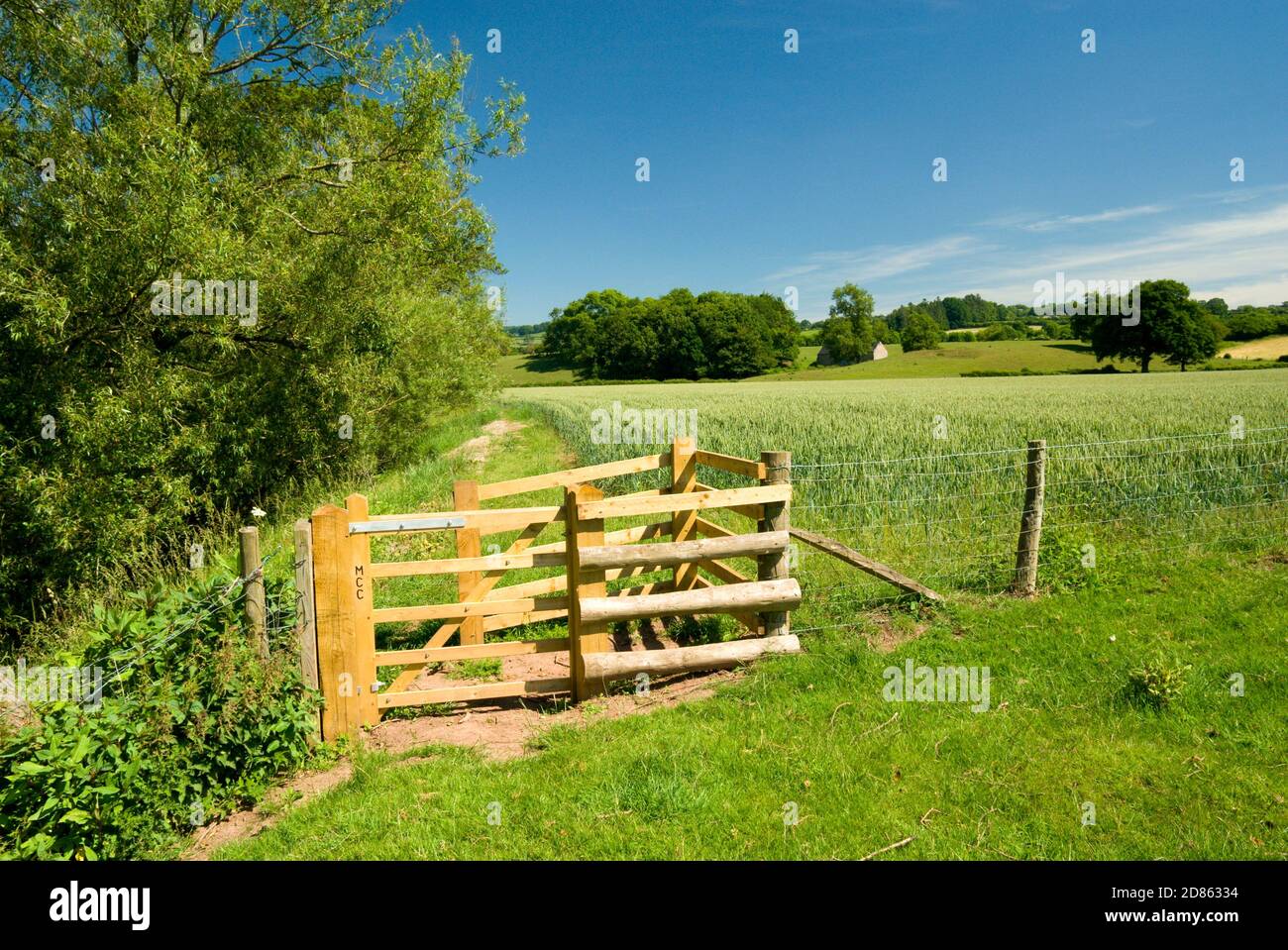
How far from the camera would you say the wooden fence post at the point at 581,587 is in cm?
600

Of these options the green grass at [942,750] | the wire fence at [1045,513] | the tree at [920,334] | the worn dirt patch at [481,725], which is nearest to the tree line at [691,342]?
the tree at [920,334]

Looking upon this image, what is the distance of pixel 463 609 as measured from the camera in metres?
6.03

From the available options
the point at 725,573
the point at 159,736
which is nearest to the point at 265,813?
the point at 159,736

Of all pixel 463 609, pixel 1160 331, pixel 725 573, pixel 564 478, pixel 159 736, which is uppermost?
pixel 1160 331

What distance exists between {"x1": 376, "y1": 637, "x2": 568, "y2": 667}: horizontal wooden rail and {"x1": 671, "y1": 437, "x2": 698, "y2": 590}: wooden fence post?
2135 millimetres

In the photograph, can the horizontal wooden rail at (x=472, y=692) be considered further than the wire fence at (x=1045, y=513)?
No

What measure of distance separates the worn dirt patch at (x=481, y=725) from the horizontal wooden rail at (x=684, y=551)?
1072mm

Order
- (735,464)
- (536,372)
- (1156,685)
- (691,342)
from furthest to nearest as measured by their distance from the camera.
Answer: (536,372), (691,342), (735,464), (1156,685)

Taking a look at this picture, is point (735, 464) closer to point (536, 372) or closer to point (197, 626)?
point (197, 626)

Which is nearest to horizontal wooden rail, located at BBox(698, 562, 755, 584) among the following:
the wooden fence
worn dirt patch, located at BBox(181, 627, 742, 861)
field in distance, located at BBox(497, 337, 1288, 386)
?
the wooden fence

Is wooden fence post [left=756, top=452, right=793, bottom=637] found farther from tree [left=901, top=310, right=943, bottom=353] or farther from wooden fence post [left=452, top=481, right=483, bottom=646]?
tree [left=901, top=310, right=943, bottom=353]

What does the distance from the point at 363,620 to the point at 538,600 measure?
1540mm

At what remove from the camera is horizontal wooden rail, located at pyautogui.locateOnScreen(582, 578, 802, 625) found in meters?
6.00

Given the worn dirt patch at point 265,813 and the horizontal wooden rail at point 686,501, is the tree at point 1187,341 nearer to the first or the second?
the horizontal wooden rail at point 686,501
